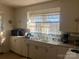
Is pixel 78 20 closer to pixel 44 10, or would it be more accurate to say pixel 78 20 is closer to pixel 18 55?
pixel 44 10

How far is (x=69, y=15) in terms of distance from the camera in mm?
4113

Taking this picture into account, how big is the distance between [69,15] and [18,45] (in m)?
2.91

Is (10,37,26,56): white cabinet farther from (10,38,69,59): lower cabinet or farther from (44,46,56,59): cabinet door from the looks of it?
(44,46,56,59): cabinet door

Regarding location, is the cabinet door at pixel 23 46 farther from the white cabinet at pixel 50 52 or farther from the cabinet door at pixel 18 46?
the white cabinet at pixel 50 52

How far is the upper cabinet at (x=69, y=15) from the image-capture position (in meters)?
3.92

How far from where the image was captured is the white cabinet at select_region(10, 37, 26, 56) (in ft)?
18.7

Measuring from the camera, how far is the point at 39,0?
16.9 ft

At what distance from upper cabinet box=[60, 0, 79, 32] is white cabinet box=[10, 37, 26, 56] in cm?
204

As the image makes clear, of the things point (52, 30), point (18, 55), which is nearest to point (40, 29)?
point (52, 30)

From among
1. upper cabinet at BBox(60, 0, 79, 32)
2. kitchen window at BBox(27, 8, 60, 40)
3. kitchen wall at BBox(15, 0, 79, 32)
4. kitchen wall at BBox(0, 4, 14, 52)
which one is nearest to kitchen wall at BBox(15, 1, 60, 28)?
kitchen wall at BBox(15, 0, 79, 32)

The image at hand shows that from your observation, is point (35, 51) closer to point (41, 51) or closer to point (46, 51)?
point (41, 51)

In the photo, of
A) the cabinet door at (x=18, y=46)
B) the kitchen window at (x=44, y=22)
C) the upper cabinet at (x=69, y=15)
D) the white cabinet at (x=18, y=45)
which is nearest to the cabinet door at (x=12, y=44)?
the white cabinet at (x=18, y=45)

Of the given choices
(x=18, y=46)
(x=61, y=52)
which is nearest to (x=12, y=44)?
(x=18, y=46)

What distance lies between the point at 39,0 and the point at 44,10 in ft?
1.53
